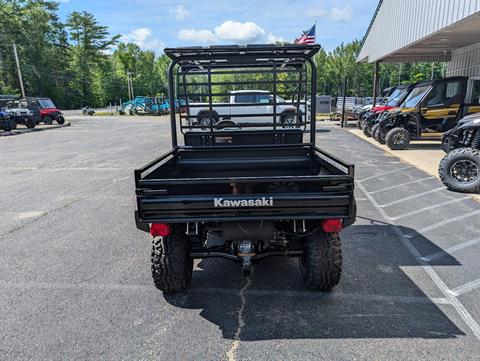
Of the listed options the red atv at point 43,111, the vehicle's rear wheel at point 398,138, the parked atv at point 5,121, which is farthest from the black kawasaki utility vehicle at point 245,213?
the red atv at point 43,111

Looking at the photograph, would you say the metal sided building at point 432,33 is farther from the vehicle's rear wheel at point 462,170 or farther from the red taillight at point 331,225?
the red taillight at point 331,225

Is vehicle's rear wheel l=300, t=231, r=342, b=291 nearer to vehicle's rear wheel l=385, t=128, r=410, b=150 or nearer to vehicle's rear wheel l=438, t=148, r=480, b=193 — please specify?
vehicle's rear wheel l=438, t=148, r=480, b=193

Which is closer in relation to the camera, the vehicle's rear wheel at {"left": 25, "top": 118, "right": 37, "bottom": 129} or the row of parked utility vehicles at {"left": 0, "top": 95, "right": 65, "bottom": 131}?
the row of parked utility vehicles at {"left": 0, "top": 95, "right": 65, "bottom": 131}

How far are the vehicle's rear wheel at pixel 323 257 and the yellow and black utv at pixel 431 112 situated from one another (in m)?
10.1

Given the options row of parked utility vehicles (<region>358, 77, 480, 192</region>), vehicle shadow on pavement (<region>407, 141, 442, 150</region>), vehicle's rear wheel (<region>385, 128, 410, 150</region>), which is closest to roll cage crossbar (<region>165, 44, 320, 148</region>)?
vehicle's rear wheel (<region>385, 128, 410, 150</region>)

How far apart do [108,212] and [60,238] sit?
117cm

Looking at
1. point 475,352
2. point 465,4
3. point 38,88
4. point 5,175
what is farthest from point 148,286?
point 38,88

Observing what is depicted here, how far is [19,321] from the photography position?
10.6ft

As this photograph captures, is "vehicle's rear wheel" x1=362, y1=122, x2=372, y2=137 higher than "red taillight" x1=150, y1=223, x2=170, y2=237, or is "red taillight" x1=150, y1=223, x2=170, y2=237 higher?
"red taillight" x1=150, y1=223, x2=170, y2=237

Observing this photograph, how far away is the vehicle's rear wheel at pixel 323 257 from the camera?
3.35 m

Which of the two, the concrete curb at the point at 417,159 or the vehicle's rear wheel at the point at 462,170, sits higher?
the vehicle's rear wheel at the point at 462,170

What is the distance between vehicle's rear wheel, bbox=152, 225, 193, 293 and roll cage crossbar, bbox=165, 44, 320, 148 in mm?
1573

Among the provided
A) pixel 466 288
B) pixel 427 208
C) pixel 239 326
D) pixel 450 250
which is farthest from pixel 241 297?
pixel 427 208

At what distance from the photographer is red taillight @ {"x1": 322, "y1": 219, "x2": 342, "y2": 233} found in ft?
10.3
